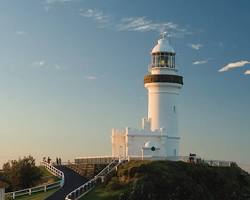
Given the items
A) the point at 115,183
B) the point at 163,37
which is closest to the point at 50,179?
the point at 115,183

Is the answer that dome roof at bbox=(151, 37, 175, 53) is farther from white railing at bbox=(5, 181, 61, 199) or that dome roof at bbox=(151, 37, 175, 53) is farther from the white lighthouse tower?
white railing at bbox=(5, 181, 61, 199)

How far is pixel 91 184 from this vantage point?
148 feet

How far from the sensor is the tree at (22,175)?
4956cm

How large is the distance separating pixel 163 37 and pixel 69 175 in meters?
19.6

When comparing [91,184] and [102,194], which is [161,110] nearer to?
[91,184]

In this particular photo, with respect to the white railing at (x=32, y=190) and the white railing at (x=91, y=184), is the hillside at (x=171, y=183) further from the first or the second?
the white railing at (x=32, y=190)

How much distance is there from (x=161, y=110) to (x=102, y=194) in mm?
19240

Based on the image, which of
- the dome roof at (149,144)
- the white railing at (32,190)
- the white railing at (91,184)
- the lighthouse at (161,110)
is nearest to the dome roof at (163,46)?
the lighthouse at (161,110)

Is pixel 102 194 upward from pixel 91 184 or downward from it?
downward

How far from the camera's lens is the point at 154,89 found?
59688 mm

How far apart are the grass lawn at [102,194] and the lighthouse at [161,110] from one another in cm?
1456

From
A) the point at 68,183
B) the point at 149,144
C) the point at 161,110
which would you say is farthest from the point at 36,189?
the point at 161,110

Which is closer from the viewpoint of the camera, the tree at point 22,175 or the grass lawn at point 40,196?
the grass lawn at point 40,196

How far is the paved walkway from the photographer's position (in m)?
41.0
